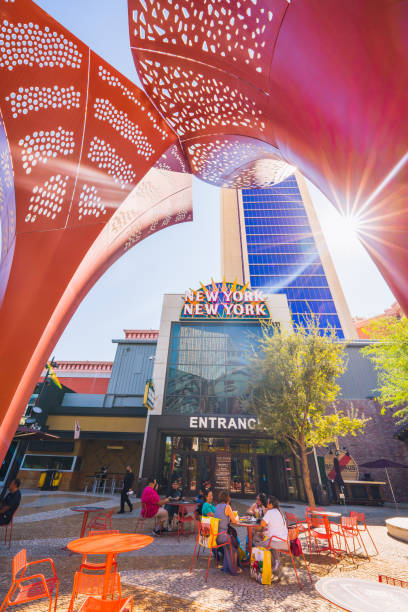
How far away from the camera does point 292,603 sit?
12.9ft

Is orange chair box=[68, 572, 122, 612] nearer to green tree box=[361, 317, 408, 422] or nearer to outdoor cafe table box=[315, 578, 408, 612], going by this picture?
outdoor cafe table box=[315, 578, 408, 612]

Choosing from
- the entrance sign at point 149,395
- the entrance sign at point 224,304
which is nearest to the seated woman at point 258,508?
the entrance sign at point 149,395

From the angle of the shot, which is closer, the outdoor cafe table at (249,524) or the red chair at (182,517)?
the outdoor cafe table at (249,524)

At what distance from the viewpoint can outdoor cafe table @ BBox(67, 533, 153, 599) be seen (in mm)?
3182

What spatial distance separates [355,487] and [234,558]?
13.6 m

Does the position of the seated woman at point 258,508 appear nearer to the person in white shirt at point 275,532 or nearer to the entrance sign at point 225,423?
the person in white shirt at point 275,532

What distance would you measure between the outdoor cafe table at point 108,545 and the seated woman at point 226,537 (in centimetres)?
198

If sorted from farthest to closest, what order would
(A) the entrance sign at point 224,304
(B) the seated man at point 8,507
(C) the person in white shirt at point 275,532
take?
(A) the entrance sign at point 224,304 → (B) the seated man at point 8,507 → (C) the person in white shirt at point 275,532

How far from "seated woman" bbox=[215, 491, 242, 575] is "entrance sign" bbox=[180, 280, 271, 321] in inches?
529

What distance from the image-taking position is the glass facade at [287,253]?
4849cm

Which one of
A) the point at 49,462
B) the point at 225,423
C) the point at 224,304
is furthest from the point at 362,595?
the point at 49,462

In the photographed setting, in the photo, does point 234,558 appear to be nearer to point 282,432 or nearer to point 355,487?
point 282,432

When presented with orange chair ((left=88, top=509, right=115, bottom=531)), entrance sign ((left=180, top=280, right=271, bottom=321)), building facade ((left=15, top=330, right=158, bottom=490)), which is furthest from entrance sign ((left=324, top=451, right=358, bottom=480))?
orange chair ((left=88, top=509, right=115, bottom=531))

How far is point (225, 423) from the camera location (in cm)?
1540
